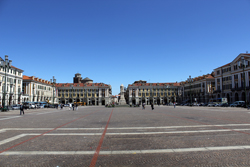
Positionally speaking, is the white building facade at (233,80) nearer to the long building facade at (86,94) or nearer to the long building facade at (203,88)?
the long building facade at (203,88)

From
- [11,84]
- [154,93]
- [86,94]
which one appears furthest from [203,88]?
[11,84]

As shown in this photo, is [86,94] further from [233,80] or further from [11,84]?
[233,80]

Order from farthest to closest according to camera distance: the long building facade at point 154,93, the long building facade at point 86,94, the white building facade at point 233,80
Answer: the long building facade at point 154,93
the long building facade at point 86,94
the white building facade at point 233,80

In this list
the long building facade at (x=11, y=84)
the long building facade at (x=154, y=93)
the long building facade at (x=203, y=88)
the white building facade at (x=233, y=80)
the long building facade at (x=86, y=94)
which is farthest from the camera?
the long building facade at (x=154, y=93)

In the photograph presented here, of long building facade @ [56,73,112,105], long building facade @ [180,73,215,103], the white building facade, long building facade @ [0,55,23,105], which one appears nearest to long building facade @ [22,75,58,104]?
long building facade @ [0,55,23,105]

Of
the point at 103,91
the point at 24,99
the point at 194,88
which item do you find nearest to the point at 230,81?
the point at 194,88

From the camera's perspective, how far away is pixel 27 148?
6758 mm

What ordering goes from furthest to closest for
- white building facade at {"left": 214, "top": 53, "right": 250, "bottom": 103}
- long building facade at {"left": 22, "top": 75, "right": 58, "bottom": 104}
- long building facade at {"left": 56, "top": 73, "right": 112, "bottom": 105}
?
long building facade at {"left": 56, "top": 73, "right": 112, "bottom": 105} < long building facade at {"left": 22, "top": 75, "right": 58, "bottom": 104} < white building facade at {"left": 214, "top": 53, "right": 250, "bottom": 103}

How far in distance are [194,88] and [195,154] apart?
9508cm

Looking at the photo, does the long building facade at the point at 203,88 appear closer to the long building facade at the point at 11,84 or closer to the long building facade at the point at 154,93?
the long building facade at the point at 154,93

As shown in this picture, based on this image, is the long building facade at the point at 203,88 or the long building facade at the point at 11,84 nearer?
the long building facade at the point at 11,84

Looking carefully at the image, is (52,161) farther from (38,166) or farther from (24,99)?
(24,99)

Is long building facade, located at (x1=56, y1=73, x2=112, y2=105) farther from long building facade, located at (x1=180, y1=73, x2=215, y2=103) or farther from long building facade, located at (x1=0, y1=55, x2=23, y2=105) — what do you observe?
long building facade, located at (x1=180, y1=73, x2=215, y2=103)

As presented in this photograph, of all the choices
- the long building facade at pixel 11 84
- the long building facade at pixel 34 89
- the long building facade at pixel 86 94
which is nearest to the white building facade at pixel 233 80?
the long building facade at pixel 86 94
